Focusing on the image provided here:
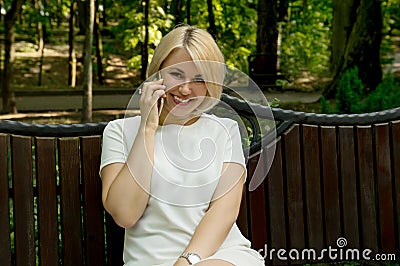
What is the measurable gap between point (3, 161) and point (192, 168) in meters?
0.86

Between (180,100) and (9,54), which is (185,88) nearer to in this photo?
(180,100)

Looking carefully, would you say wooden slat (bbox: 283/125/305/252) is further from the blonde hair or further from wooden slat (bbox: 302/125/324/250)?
the blonde hair

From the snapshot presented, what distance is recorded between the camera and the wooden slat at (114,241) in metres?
3.31

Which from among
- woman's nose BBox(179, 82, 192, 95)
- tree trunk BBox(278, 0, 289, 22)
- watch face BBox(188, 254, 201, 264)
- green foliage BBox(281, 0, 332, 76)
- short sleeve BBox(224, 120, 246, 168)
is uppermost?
tree trunk BBox(278, 0, 289, 22)

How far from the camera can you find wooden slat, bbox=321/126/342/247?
3707 mm

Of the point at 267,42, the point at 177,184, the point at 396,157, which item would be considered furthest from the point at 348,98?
the point at 267,42

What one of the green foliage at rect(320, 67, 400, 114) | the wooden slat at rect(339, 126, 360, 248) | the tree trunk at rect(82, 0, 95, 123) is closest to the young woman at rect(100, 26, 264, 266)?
the wooden slat at rect(339, 126, 360, 248)

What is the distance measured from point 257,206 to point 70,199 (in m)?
0.96

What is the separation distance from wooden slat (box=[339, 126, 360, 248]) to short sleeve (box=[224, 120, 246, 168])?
93 centimetres

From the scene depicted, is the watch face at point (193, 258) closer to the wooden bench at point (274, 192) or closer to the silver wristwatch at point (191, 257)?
the silver wristwatch at point (191, 257)

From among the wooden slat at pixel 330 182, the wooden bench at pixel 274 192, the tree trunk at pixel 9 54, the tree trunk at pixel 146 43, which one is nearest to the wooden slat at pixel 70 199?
the wooden bench at pixel 274 192

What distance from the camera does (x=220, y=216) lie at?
2830 mm

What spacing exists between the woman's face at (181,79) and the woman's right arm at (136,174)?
7cm

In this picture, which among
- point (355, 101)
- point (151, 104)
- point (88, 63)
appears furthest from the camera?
point (88, 63)
